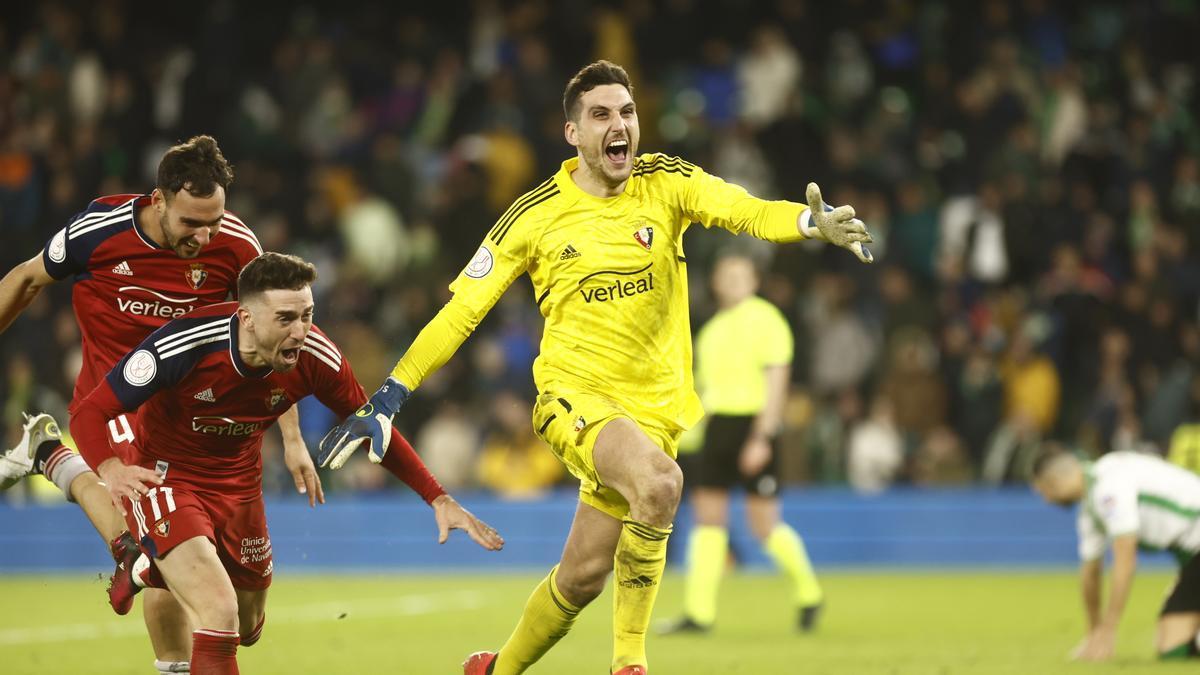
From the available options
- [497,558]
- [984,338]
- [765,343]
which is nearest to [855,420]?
[984,338]

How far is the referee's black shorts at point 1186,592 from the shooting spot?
9.52 meters

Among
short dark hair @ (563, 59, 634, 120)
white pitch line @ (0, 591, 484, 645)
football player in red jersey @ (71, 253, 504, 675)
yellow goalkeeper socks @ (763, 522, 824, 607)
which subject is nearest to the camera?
football player in red jersey @ (71, 253, 504, 675)

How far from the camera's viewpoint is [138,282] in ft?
25.6

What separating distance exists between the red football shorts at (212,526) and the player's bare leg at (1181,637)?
16.5ft

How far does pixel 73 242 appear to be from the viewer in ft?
25.5

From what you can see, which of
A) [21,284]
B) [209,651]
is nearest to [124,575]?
[209,651]

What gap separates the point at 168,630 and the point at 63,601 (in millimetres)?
7583

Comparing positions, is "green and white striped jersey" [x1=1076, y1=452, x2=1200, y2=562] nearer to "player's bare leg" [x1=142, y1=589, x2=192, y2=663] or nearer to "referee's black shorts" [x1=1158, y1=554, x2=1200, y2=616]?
"referee's black shorts" [x1=1158, y1=554, x2=1200, y2=616]

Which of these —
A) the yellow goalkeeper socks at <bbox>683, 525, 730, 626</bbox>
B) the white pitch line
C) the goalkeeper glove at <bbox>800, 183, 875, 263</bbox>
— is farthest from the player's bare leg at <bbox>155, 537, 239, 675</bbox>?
the yellow goalkeeper socks at <bbox>683, 525, 730, 626</bbox>

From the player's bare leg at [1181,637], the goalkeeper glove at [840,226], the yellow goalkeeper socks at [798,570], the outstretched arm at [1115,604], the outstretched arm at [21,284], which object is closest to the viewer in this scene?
the goalkeeper glove at [840,226]

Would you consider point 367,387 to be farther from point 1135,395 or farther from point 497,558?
point 1135,395

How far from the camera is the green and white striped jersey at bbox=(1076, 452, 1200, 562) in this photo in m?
9.58

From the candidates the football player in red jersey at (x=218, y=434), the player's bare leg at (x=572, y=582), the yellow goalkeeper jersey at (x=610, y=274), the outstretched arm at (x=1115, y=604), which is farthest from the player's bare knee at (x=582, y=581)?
the outstretched arm at (x=1115, y=604)

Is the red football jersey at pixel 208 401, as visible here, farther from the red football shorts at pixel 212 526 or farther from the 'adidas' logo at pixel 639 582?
the 'adidas' logo at pixel 639 582
